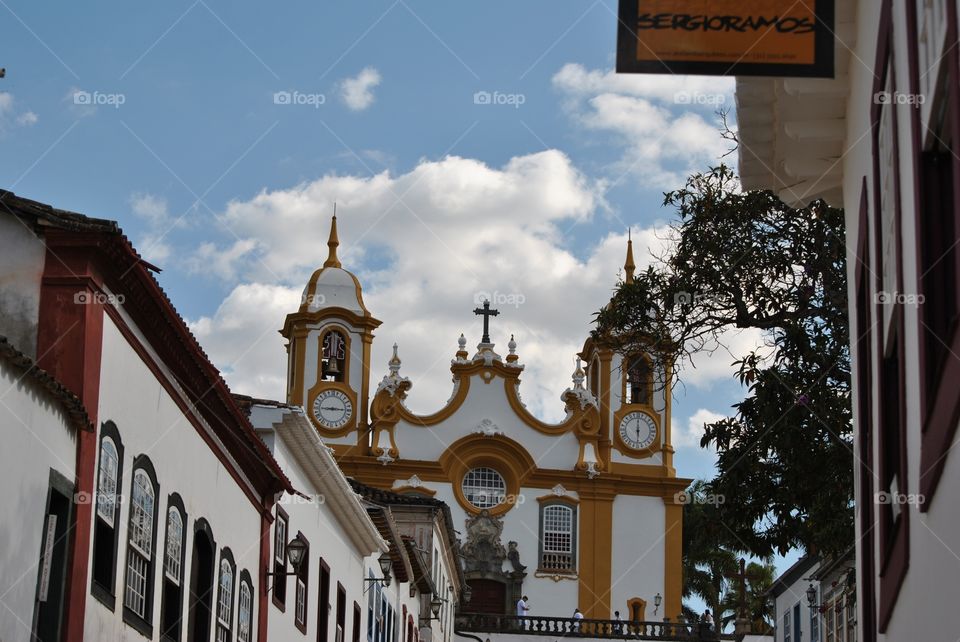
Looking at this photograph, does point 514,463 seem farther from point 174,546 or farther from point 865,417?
point 865,417

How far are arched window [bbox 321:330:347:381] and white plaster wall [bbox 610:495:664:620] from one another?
10.0 metres

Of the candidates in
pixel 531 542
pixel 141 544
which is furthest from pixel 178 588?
pixel 531 542

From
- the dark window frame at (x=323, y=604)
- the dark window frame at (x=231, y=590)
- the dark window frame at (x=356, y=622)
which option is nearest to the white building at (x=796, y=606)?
the dark window frame at (x=356, y=622)

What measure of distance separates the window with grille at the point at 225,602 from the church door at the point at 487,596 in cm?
3697

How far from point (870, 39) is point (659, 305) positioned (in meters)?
10.3

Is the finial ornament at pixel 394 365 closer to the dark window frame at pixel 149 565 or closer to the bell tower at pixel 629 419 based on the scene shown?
the bell tower at pixel 629 419

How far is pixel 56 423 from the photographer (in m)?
10.8

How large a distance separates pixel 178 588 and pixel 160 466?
4.71 feet

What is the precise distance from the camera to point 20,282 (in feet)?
38.5

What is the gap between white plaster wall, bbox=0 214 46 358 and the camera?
38.1 feet

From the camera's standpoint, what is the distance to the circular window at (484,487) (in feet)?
179

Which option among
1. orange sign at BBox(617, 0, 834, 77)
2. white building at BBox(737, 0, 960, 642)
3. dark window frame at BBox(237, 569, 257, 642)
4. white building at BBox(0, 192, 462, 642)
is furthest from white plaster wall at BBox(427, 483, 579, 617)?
orange sign at BBox(617, 0, 834, 77)

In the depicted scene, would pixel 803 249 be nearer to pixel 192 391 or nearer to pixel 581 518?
pixel 192 391

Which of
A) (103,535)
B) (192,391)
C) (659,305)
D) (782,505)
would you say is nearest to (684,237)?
(659,305)
